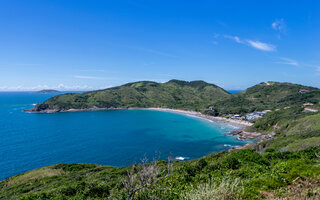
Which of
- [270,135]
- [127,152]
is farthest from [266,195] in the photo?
[270,135]

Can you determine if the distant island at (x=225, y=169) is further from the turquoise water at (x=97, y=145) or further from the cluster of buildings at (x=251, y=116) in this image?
the turquoise water at (x=97, y=145)

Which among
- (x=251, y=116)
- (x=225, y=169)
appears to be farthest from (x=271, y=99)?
(x=225, y=169)

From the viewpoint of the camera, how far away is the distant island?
7.11m

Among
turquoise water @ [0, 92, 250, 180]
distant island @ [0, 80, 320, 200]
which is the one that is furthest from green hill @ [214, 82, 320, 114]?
turquoise water @ [0, 92, 250, 180]

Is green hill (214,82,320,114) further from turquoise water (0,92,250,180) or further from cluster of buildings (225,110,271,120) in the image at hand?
turquoise water (0,92,250,180)

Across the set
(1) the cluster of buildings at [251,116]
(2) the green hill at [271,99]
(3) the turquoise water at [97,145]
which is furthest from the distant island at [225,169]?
(3) the turquoise water at [97,145]

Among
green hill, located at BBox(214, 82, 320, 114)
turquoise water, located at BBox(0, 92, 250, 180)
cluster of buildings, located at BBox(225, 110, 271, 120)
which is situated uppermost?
green hill, located at BBox(214, 82, 320, 114)

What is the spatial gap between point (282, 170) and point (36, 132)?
10066cm

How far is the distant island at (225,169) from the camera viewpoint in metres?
7.11

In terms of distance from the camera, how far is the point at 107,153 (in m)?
58.0

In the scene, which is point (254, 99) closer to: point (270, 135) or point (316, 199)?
point (270, 135)

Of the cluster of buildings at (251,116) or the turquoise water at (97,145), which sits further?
the cluster of buildings at (251,116)

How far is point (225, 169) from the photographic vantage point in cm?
1773

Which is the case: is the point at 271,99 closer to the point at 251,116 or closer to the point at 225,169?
the point at 251,116
